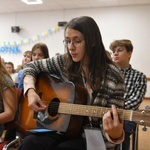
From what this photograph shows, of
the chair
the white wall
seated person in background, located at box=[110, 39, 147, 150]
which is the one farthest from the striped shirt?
the white wall

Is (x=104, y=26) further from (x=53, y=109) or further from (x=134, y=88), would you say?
(x=53, y=109)

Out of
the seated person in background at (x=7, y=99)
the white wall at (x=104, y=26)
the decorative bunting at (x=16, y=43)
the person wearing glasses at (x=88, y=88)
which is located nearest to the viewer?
the person wearing glasses at (x=88, y=88)

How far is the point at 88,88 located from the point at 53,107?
246mm

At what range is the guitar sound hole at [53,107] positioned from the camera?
4.37 feet

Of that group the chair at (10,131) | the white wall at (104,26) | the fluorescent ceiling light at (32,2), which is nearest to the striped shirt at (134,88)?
the chair at (10,131)

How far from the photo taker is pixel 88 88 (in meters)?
1.31

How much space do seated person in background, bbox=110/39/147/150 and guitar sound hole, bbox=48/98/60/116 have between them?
2.19 feet

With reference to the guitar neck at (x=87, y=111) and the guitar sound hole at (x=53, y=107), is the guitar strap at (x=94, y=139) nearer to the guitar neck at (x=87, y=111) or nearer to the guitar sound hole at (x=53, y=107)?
the guitar neck at (x=87, y=111)

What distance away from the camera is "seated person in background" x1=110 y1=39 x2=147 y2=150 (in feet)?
6.20

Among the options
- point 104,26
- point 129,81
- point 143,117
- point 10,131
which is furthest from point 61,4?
point 143,117

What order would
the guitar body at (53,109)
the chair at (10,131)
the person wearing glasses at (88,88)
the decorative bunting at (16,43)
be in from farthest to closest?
1. the decorative bunting at (16,43)
2. the chair at (10,131)
3. the guitar body at (53,109)
4. the person wearing glasses at (88,88)

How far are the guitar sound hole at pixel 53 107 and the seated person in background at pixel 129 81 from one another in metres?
0.67

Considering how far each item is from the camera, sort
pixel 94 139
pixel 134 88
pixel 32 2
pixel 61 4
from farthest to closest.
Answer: pixel 61 4, pixel 32 2, pixel 134 88, pixel 94 139

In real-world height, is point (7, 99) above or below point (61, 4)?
below
